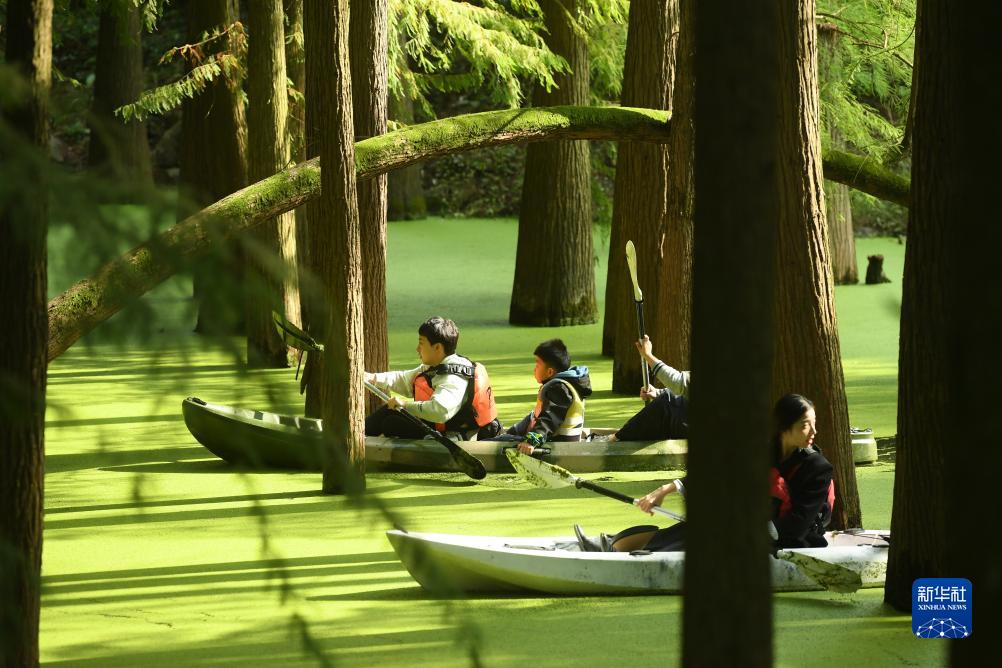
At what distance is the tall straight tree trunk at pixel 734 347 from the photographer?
2084 millimetres

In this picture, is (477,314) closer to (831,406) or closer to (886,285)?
(886,285)

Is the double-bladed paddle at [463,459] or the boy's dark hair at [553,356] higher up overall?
the boy's dark hair at [553,356]

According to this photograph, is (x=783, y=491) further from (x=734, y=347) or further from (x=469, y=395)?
(x=734, y=347)

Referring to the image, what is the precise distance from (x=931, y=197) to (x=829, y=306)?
1720 millimetres

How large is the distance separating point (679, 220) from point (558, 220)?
601cm

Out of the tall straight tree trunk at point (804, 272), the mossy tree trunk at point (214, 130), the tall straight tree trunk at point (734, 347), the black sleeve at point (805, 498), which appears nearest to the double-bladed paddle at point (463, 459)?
the tall straight tree trunk at point (804, 272)

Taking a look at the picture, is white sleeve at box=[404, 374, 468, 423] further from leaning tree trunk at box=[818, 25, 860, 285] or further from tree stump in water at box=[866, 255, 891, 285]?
tree stump in water at box=[866, 255, 891, 285]

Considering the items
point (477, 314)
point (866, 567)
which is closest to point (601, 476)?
point (866, 567)

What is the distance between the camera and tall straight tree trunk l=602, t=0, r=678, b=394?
11.6m

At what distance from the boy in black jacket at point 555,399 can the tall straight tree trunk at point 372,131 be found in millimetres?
1479

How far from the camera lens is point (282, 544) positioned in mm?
6848

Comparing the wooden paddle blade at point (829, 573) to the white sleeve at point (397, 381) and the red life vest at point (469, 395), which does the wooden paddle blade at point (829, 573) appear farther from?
the white sleeve at point (397, 381)

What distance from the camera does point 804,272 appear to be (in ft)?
23.0

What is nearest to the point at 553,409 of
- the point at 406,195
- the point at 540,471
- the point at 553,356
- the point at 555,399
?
the point at 555,399
